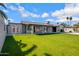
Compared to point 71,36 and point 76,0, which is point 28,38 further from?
point 76,0

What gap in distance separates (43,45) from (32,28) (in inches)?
43.0

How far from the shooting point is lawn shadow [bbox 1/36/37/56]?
27.4ft

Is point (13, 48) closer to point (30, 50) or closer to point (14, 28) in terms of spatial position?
point (30, 50)

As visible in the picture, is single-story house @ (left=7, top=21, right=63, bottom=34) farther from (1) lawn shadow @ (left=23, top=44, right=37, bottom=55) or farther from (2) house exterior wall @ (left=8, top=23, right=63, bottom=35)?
(1) lawn shadow @ (left=23, top=44, right=37, bottom=55)

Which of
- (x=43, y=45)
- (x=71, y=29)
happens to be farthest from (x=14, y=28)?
(x=71, y=29)

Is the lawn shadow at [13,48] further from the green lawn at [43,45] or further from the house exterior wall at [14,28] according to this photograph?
the house exterior wall at [14,28]

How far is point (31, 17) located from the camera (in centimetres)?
878

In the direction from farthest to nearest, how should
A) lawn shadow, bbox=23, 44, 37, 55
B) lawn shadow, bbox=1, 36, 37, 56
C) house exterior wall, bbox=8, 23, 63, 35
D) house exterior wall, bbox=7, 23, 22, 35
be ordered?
house exterior wall, bbox=8, 23, 63, 35 → house exterior wall, bbox=7, 23, 22, 35 → lawn shadow, bbox=23, 44, 37, 55 → lawn shadow, bbox=1, 36, 37, 56

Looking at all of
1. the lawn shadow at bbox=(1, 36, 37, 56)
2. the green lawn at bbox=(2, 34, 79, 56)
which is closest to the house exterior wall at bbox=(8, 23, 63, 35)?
the green lawn at bbox=(2, 34, 79, 56)

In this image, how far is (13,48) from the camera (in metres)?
8.95

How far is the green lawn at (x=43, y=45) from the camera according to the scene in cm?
845

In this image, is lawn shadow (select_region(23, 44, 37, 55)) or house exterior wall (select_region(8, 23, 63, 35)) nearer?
lawn shadow (select_region(23, 44, 37, 55))

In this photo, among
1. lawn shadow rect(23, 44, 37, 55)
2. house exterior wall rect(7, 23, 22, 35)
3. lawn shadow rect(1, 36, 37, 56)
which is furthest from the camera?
house exterior wall rect(7, 23, 22, 35)

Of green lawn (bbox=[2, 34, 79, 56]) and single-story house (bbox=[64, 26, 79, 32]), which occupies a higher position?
single-story house (bbox=[64, 26, 79, 32])
